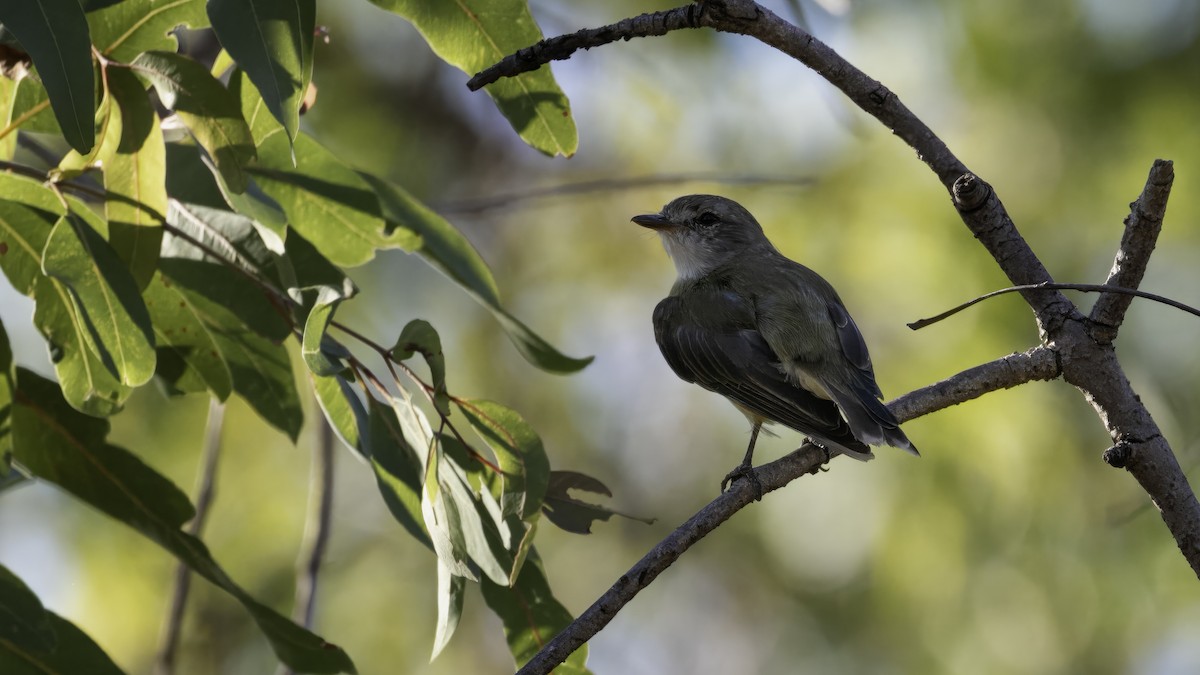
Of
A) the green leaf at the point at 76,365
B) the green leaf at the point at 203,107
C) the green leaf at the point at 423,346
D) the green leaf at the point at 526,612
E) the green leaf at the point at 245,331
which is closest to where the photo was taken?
the green leaf at the point at 423,346

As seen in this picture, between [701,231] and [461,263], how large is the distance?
5.80 feet

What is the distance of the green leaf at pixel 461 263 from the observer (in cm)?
245

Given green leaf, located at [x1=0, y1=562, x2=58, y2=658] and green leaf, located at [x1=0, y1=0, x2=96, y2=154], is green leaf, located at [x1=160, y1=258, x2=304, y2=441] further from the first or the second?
green leaf, located at [x1=0, y1=0, x2=96, y2=154]

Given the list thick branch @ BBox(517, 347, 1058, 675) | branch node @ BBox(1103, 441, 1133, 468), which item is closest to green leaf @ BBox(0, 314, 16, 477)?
thick branch @ BBox(517, 347, 1058, 675)

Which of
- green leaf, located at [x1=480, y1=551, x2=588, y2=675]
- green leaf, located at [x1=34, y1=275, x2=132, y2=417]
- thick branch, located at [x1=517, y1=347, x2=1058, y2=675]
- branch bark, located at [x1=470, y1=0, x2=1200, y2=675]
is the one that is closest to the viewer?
thick branch, located at [x1=517, y1=347, x2=1058, y2=675]

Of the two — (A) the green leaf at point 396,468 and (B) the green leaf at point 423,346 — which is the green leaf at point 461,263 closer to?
(A) the green leaf at point 396,468

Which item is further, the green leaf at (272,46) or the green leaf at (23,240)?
the green leaf at (23,240)

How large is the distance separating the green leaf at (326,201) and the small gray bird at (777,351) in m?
1.07

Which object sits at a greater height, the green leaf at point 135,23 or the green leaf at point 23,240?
the green leaf at point 135,23

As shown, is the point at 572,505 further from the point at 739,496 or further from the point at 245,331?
the point at 245,331

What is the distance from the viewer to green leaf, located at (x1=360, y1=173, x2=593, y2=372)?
2.45 metres

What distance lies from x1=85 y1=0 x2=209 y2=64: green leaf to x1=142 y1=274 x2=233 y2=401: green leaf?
1.82 ft

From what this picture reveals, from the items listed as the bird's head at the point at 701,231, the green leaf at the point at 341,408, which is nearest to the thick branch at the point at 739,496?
the green leaf at the point at 341,408

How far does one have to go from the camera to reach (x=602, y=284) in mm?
5520
